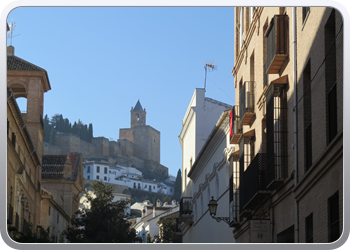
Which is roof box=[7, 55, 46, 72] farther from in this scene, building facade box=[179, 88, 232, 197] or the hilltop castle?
the hilltop castle

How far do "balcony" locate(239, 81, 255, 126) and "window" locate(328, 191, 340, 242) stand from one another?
7.89 metres

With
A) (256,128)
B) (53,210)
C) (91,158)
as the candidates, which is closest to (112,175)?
(91,158)

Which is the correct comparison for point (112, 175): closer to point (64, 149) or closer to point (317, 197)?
point (64, 149)

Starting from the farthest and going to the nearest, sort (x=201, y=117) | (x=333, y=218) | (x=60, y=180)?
1. (x=60, y=180)
2. (x=201, y=117)
3. (x=333, y=218)

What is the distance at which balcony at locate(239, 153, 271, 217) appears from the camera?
1602 centimetres

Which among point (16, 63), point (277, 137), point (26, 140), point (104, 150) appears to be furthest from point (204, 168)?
point (104, 150)

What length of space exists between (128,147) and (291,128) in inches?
6571

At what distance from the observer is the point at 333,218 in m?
11.0

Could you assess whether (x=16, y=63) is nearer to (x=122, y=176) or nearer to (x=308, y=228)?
(x=308, y=228)

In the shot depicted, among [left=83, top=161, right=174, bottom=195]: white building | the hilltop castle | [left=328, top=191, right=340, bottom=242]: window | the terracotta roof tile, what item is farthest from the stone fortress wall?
[left=328, top=191, right=340, bottom=242]: window

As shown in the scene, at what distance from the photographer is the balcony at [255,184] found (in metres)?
16.0

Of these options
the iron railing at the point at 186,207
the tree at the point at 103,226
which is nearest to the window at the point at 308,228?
the iron railing at the point at 186,207

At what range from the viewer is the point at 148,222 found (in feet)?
260

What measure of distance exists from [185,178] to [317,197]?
27870mm
